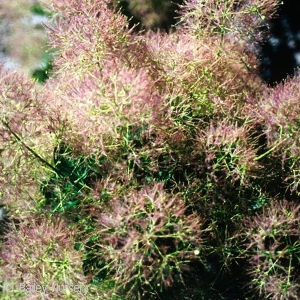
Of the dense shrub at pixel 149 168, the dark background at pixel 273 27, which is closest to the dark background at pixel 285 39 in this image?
the dark background at pixel 273 27

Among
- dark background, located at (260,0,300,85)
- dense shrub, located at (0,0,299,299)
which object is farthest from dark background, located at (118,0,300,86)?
dense shrub, located at (0,0,299,299)

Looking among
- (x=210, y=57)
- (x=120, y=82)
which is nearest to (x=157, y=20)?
(x=210, y=57)

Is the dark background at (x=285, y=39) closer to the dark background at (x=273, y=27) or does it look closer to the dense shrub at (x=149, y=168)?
the dark background at (x=273, y=27)

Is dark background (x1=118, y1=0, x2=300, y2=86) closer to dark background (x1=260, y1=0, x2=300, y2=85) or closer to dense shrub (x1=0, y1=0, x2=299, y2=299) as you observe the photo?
dark background (x1=260, y1=0, x2=300, y2=85)

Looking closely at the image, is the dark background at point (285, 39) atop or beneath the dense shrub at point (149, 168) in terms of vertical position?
atop

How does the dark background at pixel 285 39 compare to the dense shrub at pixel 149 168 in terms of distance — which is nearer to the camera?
the dense shrub at pixel 149 168

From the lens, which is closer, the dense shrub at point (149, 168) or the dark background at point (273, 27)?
the dense shrub at point (149, 168)

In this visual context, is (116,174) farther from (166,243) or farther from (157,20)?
(157,20)

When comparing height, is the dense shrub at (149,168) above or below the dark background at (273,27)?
below
